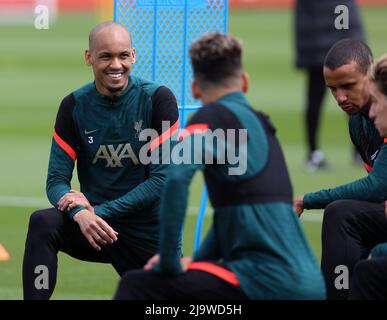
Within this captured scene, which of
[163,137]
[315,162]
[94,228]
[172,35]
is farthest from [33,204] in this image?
[94,228]

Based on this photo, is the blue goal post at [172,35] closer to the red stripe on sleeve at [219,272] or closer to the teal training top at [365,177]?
the teal training top at [365,177]

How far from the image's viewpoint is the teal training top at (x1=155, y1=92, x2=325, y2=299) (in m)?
4.64

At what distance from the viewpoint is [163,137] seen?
20.8 feet

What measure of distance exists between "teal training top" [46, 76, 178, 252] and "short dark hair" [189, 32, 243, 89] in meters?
1.52

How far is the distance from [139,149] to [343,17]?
6.05 m

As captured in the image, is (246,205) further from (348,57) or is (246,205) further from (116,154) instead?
(116,154)

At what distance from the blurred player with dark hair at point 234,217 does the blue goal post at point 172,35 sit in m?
2.67

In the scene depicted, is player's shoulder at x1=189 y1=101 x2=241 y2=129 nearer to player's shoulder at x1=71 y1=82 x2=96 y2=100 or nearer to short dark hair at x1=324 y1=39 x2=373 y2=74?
short dark hair at x1=324 y1=39 x2=373 y2=74

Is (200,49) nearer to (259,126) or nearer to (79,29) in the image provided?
(259,126)

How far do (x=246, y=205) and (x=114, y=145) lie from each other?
1.82 m

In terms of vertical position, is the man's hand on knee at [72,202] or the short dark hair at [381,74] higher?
the short dark hair at [381,74]

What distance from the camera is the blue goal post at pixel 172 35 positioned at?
24.6 ft

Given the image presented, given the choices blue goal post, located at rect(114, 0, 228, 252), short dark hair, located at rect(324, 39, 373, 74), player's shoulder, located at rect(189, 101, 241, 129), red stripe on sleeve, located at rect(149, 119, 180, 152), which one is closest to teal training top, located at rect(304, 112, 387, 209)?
short dark hair, located at rect(324, 39, 373, 74)

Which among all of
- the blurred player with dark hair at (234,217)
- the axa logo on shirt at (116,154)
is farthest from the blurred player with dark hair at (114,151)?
the blurred player with dark hair at (234,217)
